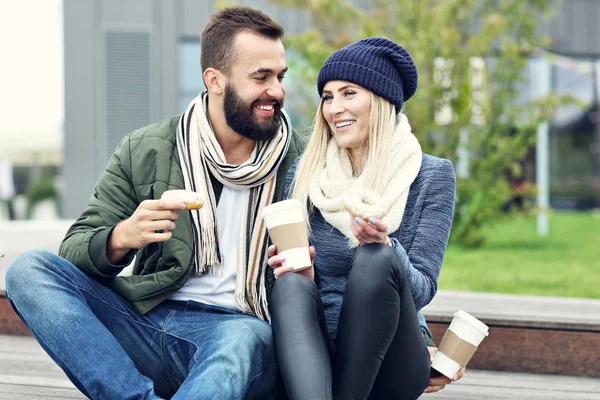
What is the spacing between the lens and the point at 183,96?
43.8 feet

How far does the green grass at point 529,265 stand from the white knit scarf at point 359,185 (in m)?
2.78

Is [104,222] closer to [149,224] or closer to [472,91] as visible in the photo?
[149,224]

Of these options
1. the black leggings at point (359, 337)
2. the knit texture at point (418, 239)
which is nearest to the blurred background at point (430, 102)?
the knit texture at point (418, 239)

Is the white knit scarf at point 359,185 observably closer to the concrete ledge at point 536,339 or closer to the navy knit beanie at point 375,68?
the navy knit beanie at point 375,68

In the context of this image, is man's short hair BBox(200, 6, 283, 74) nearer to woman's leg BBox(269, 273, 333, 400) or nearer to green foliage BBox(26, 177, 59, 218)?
woman's leg BBox(269, 273, 333, 400)

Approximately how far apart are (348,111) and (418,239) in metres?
0.49

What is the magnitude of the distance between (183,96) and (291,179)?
11.0 meters

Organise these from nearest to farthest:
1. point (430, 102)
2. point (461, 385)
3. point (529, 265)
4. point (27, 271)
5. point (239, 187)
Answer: point (27, 271), point (239, 187), point (461, 385), point (529, 265), point (430, 102)

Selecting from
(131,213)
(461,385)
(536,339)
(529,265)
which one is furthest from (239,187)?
(529,265)

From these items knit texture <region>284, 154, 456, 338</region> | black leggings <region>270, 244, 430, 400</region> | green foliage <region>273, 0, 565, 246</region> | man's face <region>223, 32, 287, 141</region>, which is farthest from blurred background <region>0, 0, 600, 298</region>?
black leggings <region>270, 244, 430, 400</region>

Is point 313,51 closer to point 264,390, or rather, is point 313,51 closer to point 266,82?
point 266,82

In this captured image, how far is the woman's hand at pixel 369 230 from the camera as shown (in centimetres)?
213

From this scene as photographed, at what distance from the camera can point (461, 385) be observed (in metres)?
3.00

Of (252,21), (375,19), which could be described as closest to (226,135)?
(252,21)
